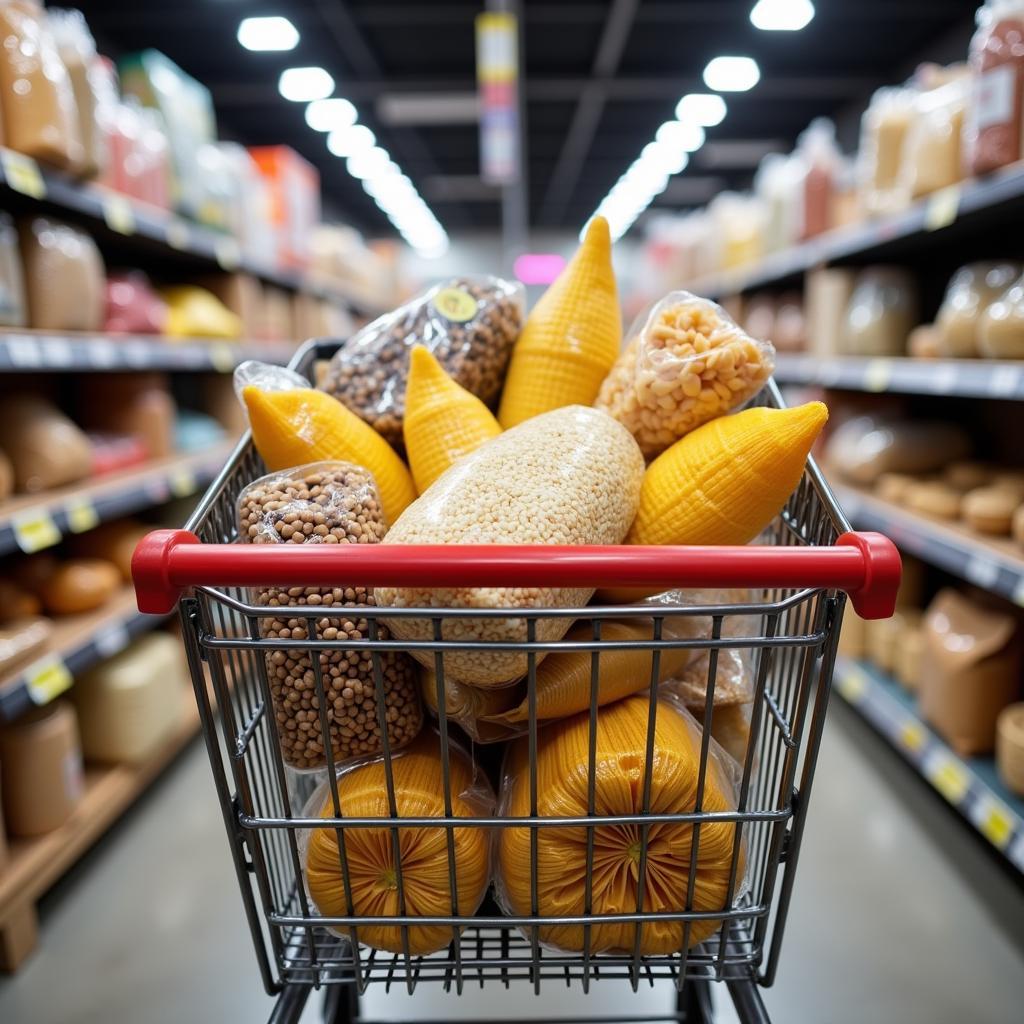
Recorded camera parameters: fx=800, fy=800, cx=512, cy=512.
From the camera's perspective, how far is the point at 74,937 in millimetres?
1656

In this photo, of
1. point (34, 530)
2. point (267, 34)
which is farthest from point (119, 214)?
point (267, 34)

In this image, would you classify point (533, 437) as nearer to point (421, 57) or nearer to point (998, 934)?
point (998, 934)

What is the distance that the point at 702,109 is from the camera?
20.5ft

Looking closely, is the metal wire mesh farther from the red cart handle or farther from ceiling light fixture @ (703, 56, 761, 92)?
ceiling light fixture @ (703, 56, 761, 92)

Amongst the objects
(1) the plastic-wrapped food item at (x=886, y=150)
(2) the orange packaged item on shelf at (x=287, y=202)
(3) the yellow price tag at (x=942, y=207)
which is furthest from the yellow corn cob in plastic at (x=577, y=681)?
(2) the orange packaged item on shelf at (x=287, y=202)

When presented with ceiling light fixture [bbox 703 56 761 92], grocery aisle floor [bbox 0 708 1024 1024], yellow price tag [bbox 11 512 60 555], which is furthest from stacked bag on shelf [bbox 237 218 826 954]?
ceiling light fixture [bbox 703 56 761 92]

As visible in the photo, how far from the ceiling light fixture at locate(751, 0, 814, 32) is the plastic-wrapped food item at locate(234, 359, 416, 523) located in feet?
14.8

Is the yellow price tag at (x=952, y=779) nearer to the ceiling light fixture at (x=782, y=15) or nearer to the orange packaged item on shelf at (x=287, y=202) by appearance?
the orange packaged item on shelf at (x=287, y=202)

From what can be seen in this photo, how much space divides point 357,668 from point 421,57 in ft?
17.9

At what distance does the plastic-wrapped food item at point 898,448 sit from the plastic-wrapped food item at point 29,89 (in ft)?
7.48

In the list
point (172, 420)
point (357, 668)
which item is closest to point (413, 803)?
point (357, 668)

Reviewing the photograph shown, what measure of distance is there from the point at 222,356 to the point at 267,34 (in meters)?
2.94

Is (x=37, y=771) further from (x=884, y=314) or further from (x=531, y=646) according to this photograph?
(x=884, y=314)

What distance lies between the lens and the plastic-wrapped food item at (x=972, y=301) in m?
1.90
